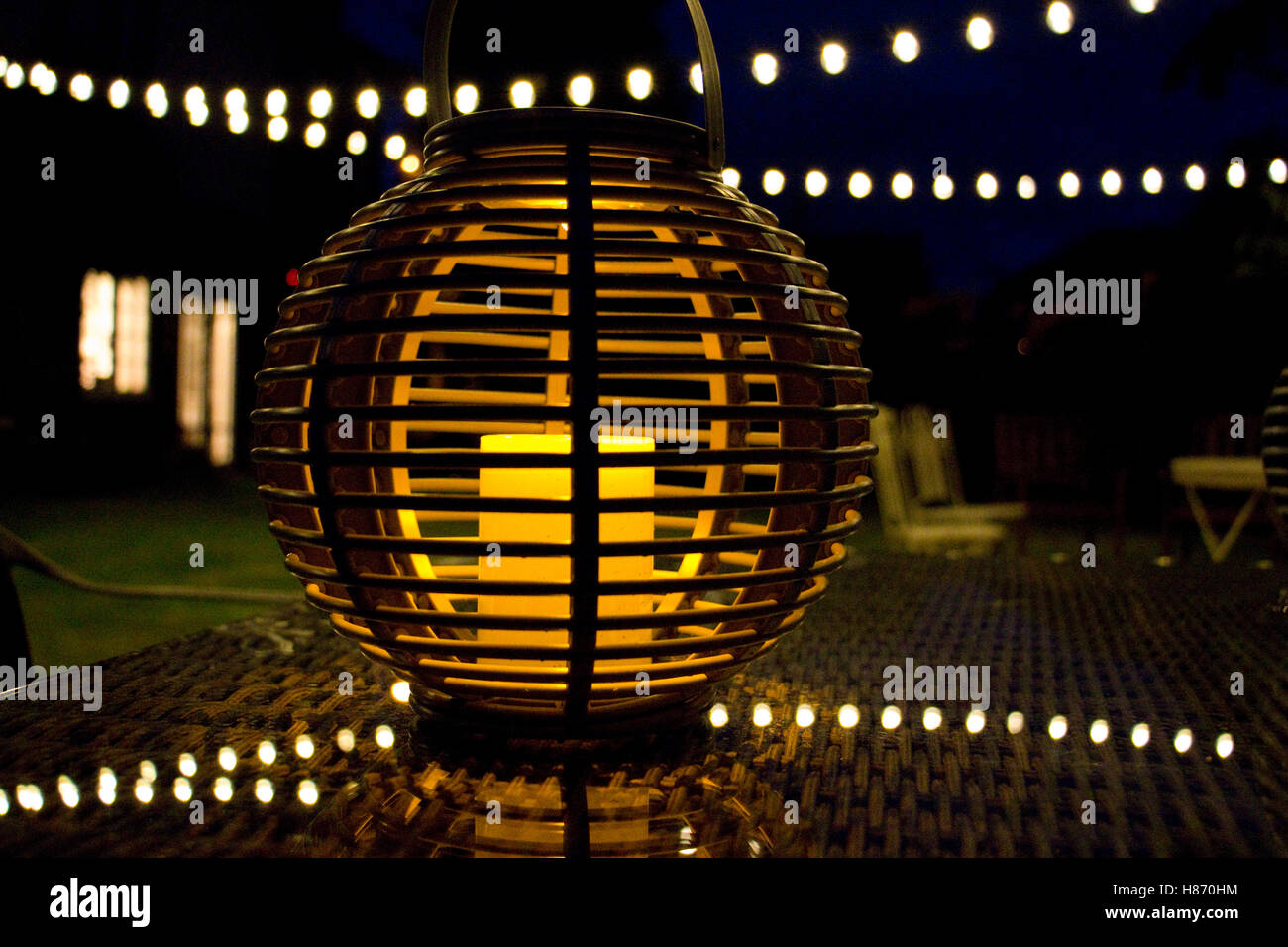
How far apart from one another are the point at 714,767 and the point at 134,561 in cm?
551

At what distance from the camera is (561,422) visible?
0.64 metres

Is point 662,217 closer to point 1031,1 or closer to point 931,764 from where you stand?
point 931,764

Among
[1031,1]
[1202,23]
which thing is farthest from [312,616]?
[1202,23]

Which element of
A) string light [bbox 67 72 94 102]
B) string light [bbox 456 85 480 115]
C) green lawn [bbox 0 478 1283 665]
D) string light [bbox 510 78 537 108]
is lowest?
green lawn [bbox 0 478 1283 665]

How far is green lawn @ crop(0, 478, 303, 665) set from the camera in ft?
11.9

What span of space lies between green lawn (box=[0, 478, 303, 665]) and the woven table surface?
2404 millimetres

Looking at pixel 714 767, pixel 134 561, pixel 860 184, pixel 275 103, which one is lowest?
pixel 134 561

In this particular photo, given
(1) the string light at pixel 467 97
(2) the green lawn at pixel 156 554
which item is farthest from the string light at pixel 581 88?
(2) the green lawn at pixel 156 554

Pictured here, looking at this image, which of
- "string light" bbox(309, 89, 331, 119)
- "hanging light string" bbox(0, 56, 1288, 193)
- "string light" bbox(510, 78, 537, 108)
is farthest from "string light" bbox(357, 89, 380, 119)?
"string light" bbox(510, 78, 537, 108)

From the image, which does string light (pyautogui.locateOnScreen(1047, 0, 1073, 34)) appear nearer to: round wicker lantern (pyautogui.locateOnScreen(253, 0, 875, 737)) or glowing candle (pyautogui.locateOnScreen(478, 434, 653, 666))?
round wicker lantern (pyautogui.locateOnScreen(253, 0, 875, 737))

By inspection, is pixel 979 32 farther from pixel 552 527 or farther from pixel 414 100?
pixel 552 527

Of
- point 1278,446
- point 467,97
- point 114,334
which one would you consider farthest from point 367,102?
point 114,334

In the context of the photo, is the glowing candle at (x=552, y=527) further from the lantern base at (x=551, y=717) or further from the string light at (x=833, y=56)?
the string light at (x=833, y=56)
